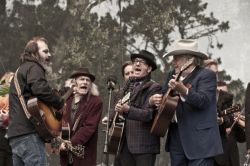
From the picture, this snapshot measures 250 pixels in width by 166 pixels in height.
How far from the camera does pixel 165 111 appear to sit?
19.7 feet

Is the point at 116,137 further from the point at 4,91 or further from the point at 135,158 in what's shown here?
the point at 4,91

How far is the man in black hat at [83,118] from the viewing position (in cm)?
735

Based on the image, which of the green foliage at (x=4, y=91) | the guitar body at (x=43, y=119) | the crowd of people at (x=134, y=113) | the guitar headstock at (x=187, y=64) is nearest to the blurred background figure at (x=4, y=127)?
the green foliage at (x=4, y=91)

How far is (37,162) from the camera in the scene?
6449mm

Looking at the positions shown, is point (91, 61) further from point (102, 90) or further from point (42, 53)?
point (42, 53)

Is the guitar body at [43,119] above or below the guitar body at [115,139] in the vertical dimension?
above

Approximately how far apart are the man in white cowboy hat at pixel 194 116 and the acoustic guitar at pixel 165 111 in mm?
64

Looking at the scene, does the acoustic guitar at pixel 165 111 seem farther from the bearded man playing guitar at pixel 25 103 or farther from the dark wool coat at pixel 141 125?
the bearded man playing guitar at pixel 25 103

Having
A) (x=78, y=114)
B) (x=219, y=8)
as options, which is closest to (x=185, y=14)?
(x=219, y=8)

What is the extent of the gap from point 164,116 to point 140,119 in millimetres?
584

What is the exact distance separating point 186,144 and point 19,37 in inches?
561

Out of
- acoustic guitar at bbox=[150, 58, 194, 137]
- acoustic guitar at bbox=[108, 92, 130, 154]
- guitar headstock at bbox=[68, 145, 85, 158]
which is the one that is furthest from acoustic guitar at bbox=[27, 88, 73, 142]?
acoustic guitar at bbox=[150, 58, 194, 137]

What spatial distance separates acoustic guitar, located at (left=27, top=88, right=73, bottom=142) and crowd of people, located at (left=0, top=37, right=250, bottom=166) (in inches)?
0.4

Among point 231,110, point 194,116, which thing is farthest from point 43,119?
point 231,110
